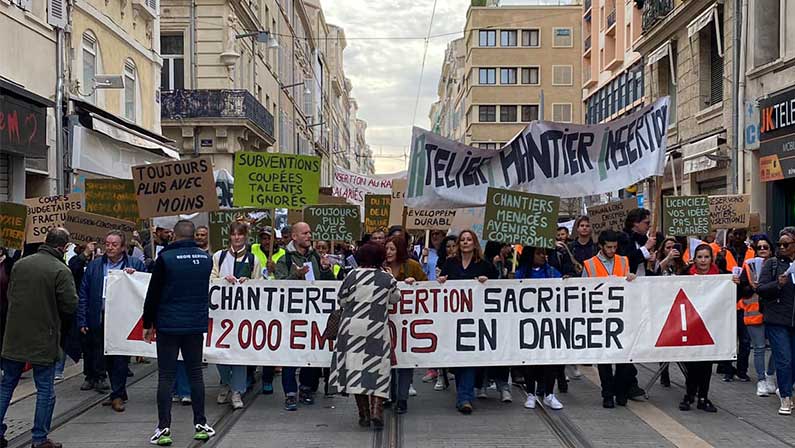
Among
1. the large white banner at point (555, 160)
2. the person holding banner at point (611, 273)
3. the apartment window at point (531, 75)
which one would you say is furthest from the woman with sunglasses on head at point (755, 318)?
the apartment window at point (531, 75)

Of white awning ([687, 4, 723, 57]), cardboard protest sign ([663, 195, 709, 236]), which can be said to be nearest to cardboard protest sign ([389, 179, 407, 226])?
cardboard protest sign ([663, 195, 709, 236])

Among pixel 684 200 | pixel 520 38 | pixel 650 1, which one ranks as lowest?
pixel 684 200

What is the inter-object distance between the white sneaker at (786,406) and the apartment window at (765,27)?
45.4 ft

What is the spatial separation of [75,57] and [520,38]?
173ft

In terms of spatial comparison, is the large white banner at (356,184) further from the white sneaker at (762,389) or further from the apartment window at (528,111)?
the apartment window at (528,111)

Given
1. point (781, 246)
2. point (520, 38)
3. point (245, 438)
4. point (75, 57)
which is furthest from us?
point (520, 38)

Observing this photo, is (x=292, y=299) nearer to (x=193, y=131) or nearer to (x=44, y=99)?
(x=44, y=99)

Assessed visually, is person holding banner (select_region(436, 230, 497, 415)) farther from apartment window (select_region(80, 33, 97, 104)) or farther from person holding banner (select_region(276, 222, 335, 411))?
apartment window (select_region(80, 33, 97, 104))

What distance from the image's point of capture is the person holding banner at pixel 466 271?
9172 millimetres

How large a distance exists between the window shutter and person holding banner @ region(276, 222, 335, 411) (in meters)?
10.7

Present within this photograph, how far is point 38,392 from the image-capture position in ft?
24.4

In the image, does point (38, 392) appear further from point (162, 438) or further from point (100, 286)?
point (100, 286)

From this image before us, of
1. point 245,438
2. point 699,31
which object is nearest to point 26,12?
point 245,438

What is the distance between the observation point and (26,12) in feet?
55.4
